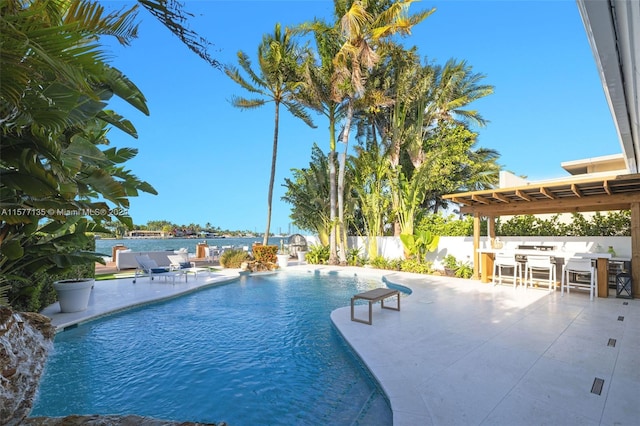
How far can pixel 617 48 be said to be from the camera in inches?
119

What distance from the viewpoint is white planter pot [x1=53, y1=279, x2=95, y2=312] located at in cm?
684

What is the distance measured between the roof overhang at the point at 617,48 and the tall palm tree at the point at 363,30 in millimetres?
11088

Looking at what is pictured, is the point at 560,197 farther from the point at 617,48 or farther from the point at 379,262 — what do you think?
the point at 617,48

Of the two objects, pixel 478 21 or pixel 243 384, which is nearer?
pixel 243 384

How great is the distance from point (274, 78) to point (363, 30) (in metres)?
5.09

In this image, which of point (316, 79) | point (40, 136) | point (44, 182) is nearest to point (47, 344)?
point (44, 182)

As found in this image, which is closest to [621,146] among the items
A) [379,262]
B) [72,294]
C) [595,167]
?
[379,262]

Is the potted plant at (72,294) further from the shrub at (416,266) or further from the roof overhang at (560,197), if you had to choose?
the shrub at (416,266)

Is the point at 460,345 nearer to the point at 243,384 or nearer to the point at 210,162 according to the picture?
the point at 243,384

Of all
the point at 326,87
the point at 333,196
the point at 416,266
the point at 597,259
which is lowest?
the point at 416,266

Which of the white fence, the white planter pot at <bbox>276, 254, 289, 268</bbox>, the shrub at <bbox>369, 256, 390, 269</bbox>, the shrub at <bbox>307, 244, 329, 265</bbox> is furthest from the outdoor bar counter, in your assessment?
the white planter pot at <bbox>276, 254, 289, 268</bbox>

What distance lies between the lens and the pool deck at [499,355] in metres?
3.07

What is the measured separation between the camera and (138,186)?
176 inches

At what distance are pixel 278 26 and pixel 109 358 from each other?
16.1 metres
